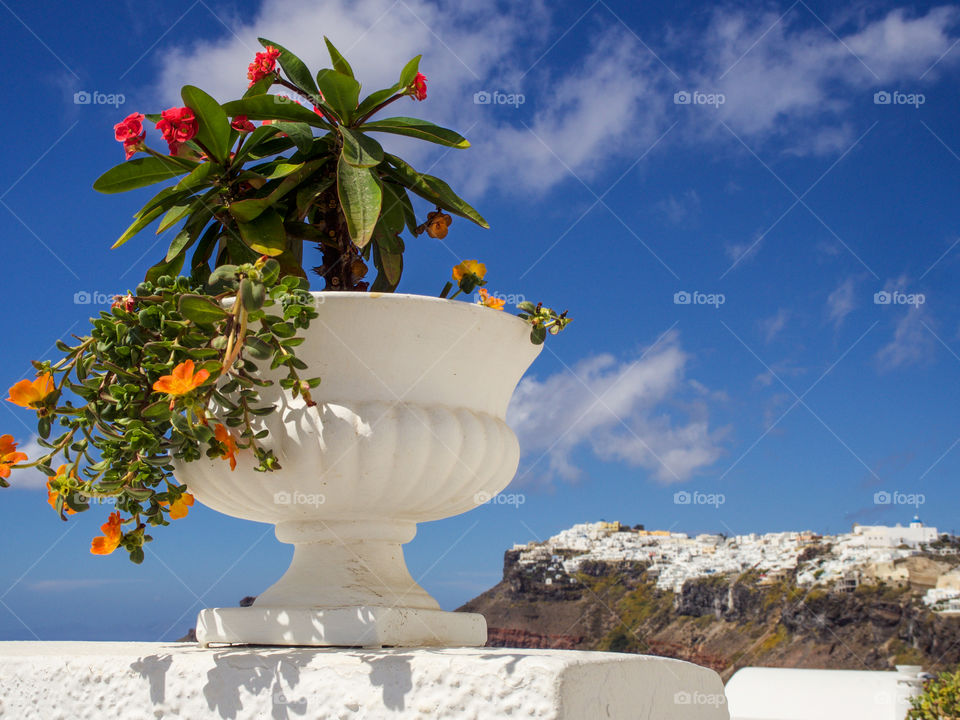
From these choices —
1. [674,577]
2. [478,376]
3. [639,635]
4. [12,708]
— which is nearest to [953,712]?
[478,376]

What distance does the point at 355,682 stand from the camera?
4.13ft

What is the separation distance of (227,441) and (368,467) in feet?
0.87

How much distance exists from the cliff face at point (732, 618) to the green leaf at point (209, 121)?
15.1 metres

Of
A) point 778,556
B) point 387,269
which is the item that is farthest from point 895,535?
point 387,269

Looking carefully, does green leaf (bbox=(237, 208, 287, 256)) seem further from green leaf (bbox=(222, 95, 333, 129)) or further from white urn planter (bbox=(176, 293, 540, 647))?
white urn planter (bbox=(176, 293, 540, 647))

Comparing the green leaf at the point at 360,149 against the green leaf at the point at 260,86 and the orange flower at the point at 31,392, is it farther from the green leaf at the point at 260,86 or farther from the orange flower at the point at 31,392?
the orange flower at the point at 31,392

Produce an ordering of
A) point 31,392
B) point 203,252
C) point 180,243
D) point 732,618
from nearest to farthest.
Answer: point 31,392, point 180,243, point 203,252, point 732,618

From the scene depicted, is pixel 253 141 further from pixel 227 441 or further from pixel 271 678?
pixel 271 678

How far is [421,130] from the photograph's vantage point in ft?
6.66

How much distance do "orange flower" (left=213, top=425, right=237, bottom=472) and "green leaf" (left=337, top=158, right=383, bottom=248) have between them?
48 cm

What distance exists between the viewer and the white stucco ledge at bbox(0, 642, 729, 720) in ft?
3.95

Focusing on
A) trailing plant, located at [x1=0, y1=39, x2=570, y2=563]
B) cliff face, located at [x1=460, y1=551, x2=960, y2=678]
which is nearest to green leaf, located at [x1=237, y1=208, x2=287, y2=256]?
trailing plant, located at [x1=0, y1=39, x2=570, y2=563]

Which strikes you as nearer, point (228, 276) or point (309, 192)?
point (228, 276)

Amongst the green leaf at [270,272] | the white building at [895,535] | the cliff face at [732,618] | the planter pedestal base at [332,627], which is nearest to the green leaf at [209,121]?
the green leaf at [270,272]
